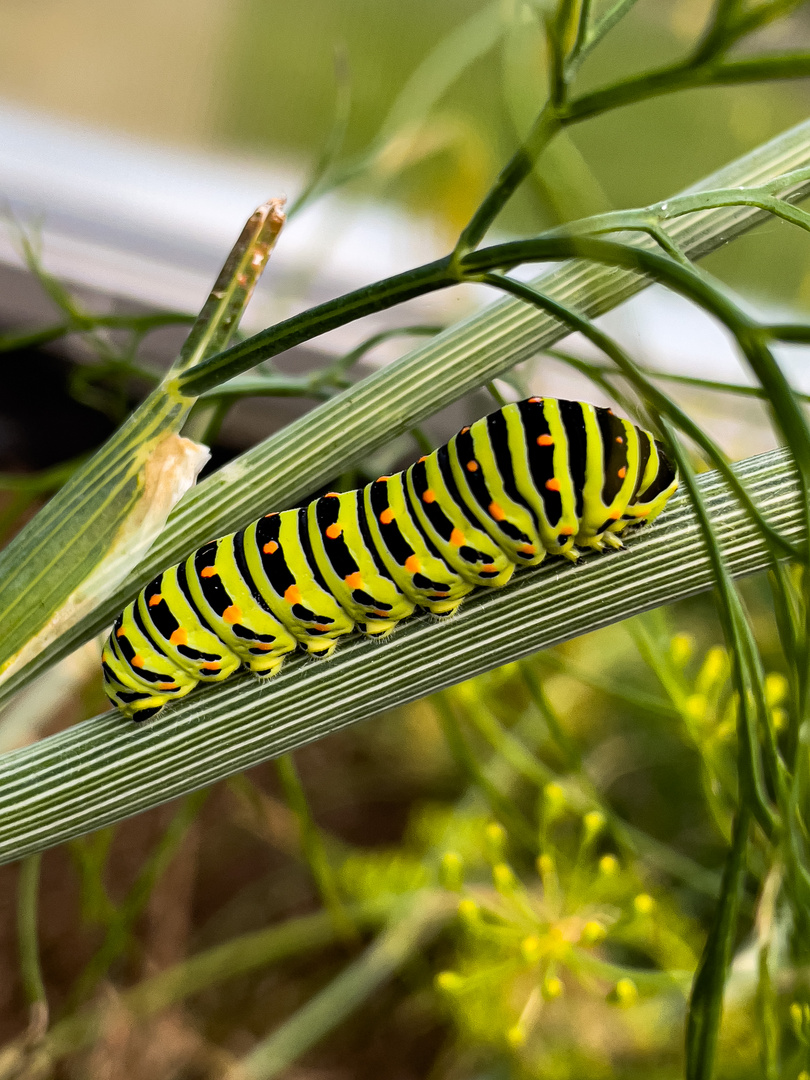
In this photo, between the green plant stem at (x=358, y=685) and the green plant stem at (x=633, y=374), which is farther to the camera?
the green plant stem at (x=358, y=685)

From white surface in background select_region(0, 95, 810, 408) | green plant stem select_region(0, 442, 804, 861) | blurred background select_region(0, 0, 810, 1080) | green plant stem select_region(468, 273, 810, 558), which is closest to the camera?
green plant stem select_region(468, 273, 810, 558)

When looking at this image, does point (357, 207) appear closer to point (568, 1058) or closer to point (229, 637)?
point (229, 637)

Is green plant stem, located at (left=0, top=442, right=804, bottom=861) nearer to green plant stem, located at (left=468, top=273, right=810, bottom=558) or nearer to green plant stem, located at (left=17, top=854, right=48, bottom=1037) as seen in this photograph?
green plant stem, located at (left=468, top=273, right=810, bottom=558)

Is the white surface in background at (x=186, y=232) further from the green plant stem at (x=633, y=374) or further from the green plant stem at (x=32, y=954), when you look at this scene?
the green plant stem at (x=633, y=374)

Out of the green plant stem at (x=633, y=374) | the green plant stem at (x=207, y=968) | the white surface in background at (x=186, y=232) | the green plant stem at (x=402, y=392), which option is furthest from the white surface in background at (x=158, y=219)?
the green plant stem at (x=633, y=374)

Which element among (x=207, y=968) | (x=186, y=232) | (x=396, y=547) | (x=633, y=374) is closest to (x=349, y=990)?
(x=207, y=968)

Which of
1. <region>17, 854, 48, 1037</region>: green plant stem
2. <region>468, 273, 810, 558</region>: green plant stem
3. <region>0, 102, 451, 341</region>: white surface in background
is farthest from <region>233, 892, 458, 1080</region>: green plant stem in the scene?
<region>0, 102, 451, 341</region>: white surface in background
